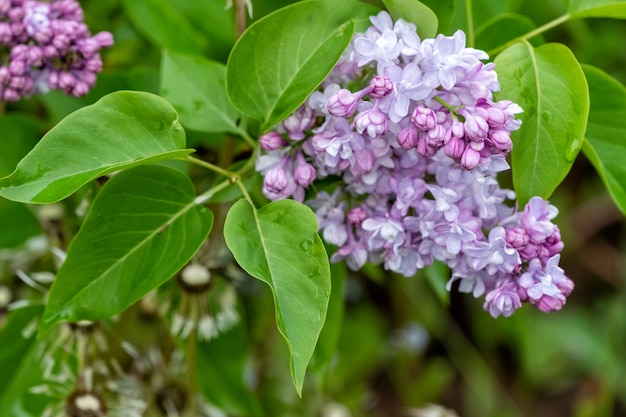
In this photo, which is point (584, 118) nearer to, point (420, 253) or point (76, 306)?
point (420, 253)

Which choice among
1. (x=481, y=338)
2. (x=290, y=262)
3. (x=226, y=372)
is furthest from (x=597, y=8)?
(x=481, y=338)

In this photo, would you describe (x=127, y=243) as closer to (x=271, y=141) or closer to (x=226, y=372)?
(x=271, y=141)

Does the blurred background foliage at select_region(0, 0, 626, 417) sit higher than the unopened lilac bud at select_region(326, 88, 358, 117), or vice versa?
the unopened lilac bud at select_region(326, 88, 358, 117)

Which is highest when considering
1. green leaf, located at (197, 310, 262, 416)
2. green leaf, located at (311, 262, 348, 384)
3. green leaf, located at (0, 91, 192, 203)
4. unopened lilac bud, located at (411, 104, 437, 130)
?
unopened lilac bud, located at (411, 104, 437, 130)

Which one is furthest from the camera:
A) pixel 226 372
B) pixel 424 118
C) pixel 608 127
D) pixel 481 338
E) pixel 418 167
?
pixel 481 338

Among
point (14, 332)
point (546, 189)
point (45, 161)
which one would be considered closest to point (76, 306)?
point (45, 161)

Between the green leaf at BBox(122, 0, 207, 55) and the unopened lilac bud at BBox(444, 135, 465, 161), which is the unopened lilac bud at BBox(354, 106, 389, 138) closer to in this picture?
the unopened lilac bud at BBox(444, 135, 465, 161)

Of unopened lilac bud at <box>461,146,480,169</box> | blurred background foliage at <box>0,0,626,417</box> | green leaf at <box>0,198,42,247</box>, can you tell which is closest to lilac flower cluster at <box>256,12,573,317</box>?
unopened lilac bud at <box>461,146,480,169</box>

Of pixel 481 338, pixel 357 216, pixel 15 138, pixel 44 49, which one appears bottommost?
pixel 481 338
